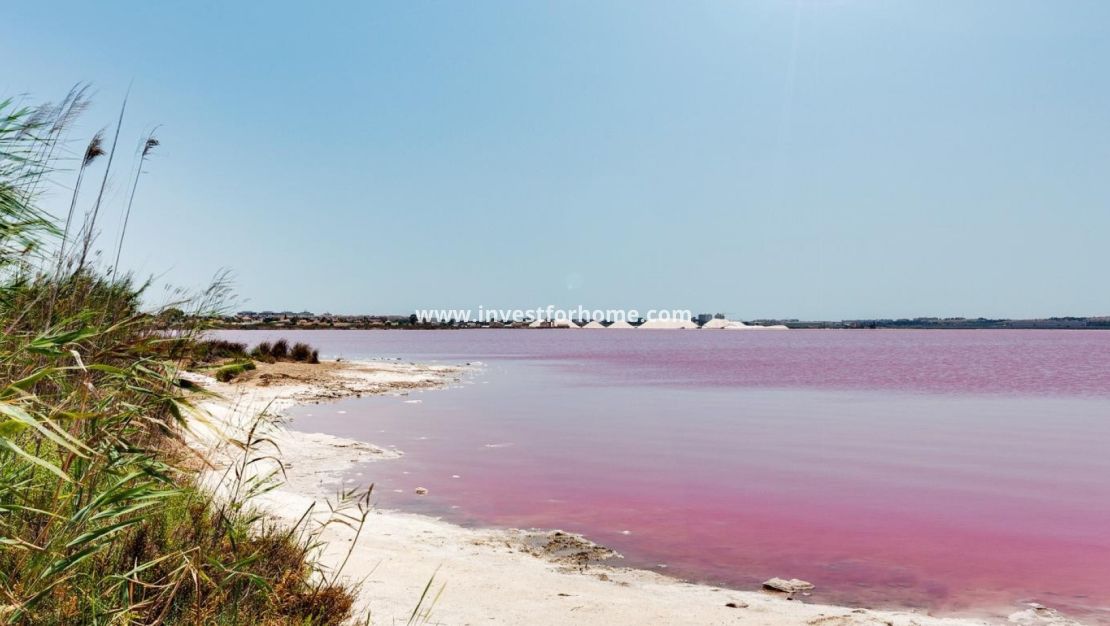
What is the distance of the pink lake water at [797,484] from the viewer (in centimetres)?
877

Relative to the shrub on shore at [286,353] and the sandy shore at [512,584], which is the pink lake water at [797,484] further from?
the shrub on shore at [286,353]

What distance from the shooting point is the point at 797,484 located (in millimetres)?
13375

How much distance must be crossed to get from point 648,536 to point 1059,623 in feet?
14.9

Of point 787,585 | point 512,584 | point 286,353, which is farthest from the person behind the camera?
point 286,353

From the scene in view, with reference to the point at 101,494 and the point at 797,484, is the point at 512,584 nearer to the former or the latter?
the point at 101,494

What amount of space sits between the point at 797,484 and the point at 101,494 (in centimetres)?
1180

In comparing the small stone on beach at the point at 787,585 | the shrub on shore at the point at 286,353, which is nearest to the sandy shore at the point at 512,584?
the small stone on beach at the point at 787,585

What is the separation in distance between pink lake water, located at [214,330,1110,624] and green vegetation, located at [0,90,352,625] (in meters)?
4.99

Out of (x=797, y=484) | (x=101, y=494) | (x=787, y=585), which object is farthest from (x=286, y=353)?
(x=101, y=494)

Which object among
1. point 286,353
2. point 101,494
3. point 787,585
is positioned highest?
point 101,494

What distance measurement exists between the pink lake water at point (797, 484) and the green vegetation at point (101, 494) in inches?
197

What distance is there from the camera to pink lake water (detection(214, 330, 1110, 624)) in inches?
345

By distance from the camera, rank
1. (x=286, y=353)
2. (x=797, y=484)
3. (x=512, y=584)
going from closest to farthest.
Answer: (x=512, y=584) < (x=797, y=484) < (x=286, y=353)

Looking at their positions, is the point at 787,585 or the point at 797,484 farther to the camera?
the point at 797,484
